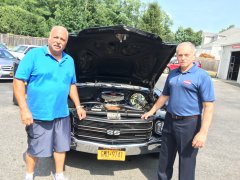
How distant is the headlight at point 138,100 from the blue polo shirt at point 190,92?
165cm

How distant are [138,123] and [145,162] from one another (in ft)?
3.27

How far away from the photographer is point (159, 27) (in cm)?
4262

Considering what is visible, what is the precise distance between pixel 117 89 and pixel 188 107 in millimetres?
2239

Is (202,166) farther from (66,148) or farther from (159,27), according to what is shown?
(159,27)

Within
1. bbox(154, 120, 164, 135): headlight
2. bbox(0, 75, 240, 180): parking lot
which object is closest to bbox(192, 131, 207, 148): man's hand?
bbox(154, 120, 164, 135): headlight

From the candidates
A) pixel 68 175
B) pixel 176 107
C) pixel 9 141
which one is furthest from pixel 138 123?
pixel 9 141

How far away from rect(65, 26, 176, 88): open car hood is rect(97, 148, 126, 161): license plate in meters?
1.71

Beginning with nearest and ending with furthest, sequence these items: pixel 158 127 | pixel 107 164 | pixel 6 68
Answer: pixel 158 127
pixel 107 164
pixel 6 68

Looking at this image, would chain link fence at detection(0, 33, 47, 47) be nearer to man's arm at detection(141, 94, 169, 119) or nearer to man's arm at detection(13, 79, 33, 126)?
man's arm at detection(141, 94, 169, 119)

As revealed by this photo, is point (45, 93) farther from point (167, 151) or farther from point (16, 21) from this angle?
point (16, 21)

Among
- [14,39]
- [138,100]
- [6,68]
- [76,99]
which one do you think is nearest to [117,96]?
[138,100]

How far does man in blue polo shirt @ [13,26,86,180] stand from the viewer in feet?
11.2

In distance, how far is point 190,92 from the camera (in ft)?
11.6

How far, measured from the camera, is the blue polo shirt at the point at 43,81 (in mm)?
3430
